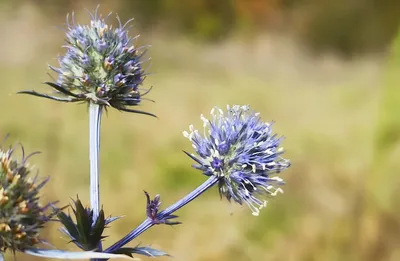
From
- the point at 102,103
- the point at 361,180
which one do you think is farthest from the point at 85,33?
the point at 361,180

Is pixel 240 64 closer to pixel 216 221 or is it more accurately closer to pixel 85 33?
pixel 216 221

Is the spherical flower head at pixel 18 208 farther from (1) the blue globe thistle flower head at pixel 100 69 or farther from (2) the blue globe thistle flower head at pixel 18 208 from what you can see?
(1) the blue globe thistle flower head at pixel 100 69

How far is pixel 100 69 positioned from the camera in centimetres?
77

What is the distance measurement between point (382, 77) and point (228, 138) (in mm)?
1483

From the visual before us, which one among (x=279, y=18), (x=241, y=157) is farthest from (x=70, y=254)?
(x=279, y=18)

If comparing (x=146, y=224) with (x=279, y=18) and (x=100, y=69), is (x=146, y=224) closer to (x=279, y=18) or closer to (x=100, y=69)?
(x=100, y=69)

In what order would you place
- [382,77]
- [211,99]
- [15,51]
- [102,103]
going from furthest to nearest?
[382,77] < [211,99] < [15,51] < [102,103]

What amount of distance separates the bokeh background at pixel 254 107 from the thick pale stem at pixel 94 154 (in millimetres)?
954

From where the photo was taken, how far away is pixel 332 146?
6.64ft

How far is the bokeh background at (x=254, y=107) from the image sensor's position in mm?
1748

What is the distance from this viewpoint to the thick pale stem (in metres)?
0.70

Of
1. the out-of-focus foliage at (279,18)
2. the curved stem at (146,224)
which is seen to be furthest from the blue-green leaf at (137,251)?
the out-of-focus foliage at (279,18)

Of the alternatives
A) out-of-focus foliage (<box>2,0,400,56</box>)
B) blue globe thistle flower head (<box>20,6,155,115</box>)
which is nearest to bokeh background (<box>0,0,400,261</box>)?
out-of-focus foliage (<box>2,0,400,56</box>)

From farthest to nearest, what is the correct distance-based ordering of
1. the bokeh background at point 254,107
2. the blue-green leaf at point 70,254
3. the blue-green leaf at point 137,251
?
the bokeh background at point 254,107 < the blue-green leaf at point 137,251 < the blue-green leaf at point 70,254
